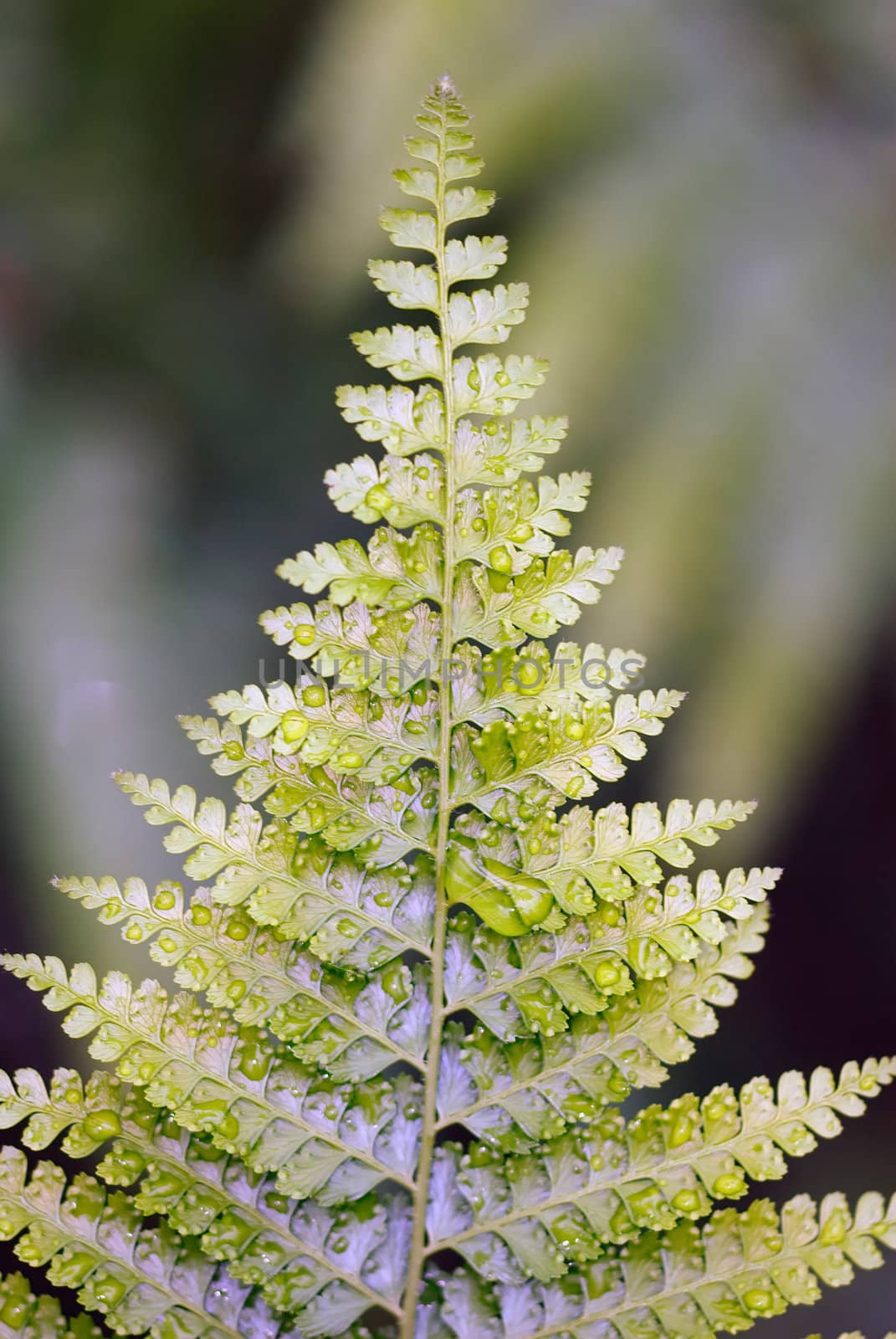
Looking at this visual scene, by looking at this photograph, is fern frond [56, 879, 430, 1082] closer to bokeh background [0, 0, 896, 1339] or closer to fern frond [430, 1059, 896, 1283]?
fern frond [430, 1059, 896, 1283]

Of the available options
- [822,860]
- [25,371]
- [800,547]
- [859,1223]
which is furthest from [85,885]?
[25,371]

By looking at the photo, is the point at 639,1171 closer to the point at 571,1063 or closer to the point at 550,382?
the point at 571,1063

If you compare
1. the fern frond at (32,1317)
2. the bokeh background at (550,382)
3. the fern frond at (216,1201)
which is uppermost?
the bokeh background at (550,382)

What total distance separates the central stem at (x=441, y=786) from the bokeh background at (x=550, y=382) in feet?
0.92

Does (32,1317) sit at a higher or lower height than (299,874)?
lower

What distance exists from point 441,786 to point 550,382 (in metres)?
0.32

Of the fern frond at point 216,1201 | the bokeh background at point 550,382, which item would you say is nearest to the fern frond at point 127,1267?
the fern frond at point 216,1201

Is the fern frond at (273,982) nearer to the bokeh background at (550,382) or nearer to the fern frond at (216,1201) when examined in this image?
the fern frond at (216,1201)

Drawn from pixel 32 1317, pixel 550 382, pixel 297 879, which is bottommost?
pixel 32 1317

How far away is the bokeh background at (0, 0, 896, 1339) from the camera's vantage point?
1.59ft

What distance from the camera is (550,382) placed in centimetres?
50

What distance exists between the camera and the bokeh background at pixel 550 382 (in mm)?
486

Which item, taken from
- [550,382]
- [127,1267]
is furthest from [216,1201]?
[550,382]

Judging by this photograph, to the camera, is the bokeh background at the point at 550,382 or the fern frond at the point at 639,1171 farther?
the bokeh background at the point at 550,382
